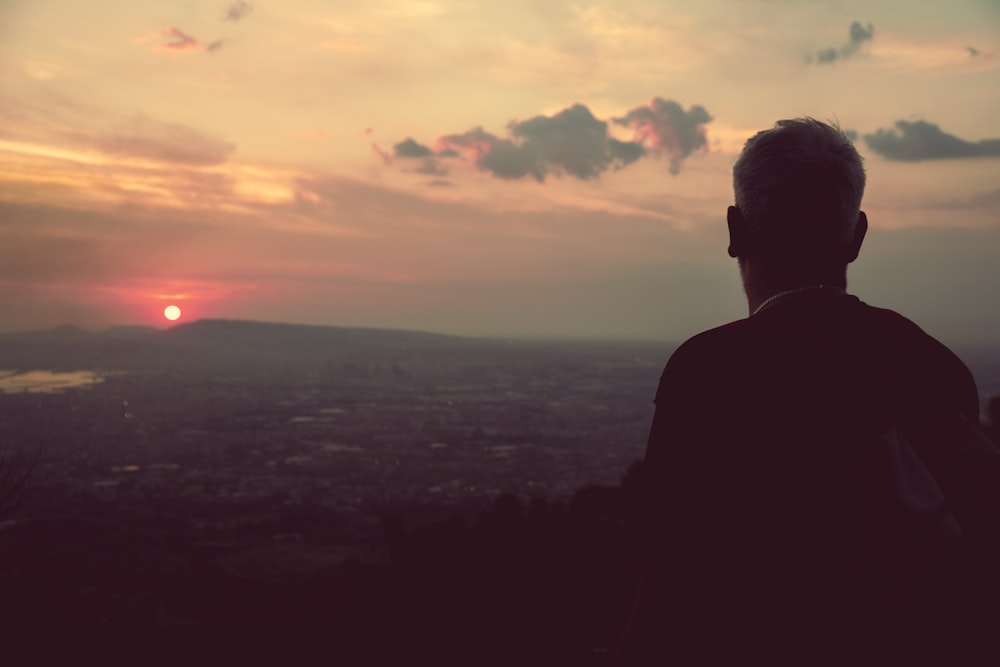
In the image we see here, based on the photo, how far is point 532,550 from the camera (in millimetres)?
12305

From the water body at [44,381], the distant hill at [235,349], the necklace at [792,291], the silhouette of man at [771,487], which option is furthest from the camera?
the distant hill at [235,349]

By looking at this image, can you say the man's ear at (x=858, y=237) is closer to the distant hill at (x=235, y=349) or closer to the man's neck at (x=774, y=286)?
the man's neck at (x=774, y=286)

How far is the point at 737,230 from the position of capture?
6.03 feet

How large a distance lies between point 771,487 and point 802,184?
2.07ft

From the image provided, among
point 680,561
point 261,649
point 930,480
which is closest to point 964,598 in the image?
point 930,480

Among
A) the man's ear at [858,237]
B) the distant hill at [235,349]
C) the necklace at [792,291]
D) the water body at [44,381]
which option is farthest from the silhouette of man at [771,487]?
the distant hill at [235,349]

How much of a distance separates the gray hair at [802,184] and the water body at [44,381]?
68946 millimetres

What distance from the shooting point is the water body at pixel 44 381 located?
6753 cm

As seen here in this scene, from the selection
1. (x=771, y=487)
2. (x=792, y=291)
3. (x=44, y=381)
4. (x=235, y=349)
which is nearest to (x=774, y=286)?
(x=792, y=291)

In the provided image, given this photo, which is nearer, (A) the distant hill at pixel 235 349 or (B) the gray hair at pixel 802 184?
(B) the gray hair at pixel 802 184

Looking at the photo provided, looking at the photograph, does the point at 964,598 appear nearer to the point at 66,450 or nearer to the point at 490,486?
the point at 490,486

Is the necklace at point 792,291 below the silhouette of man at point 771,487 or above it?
above

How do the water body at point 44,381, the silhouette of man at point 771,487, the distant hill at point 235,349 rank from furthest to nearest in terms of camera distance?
the distant hill at point 235,349
the water body at point 44,381
the silhouette of man at point 771,487

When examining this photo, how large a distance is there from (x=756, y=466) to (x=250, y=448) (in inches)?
2366
